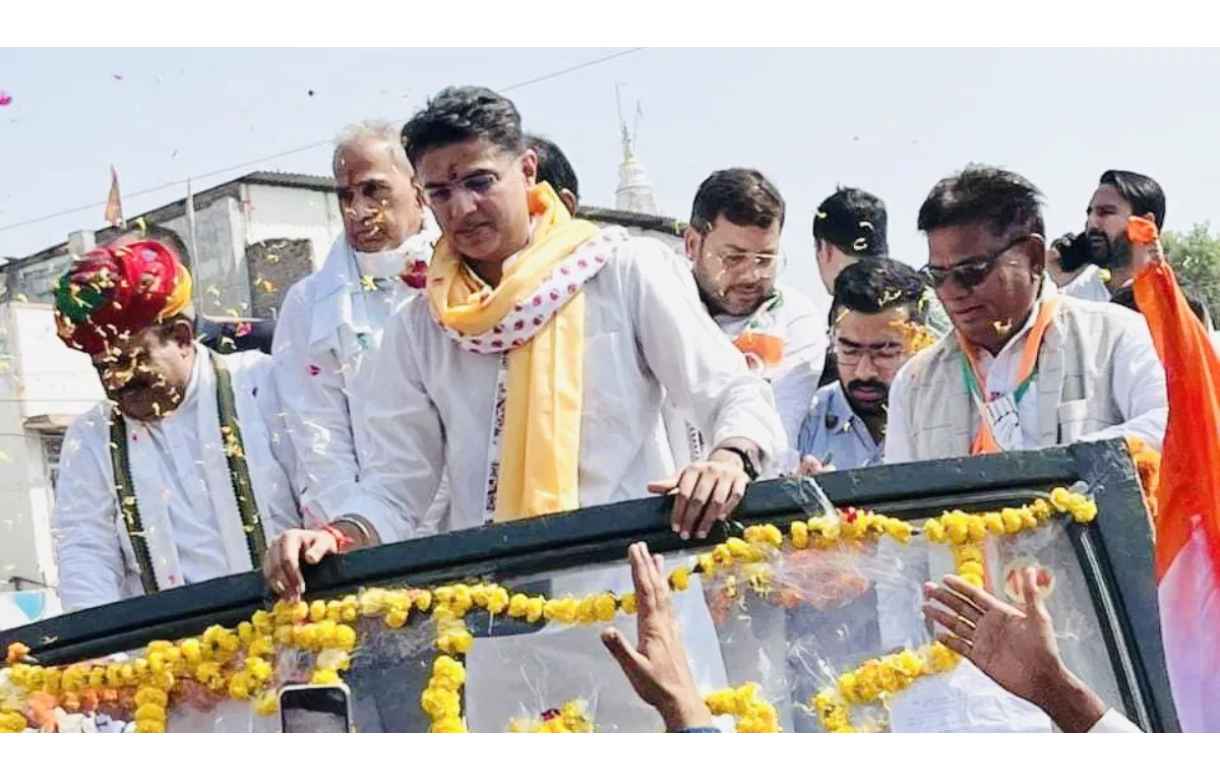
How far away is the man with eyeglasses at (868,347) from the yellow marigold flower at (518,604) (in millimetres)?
1392

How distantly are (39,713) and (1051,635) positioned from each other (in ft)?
5.57

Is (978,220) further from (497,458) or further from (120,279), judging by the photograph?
(120,279)

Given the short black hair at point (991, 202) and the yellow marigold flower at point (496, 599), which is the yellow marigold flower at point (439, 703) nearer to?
the yellow marigold flower at point (496, 599)

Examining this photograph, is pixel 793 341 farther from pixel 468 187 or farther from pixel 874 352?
pixel 468 187

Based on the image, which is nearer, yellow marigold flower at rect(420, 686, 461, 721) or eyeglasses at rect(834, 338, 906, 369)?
yellow marigold flower at rect(420, 686, 461, 721)

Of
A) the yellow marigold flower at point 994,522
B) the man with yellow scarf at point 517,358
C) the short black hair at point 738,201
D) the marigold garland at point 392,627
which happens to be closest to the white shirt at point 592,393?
the man with yellow scarf at point 517,358

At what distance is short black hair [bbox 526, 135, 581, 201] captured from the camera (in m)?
4.17

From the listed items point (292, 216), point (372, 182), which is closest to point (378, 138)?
point (372, 182)

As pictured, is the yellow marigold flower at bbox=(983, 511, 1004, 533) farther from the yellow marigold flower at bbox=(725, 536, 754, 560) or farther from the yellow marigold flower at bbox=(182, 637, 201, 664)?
the yellow marigold flower at bbox=(182, 637, 201, 664)

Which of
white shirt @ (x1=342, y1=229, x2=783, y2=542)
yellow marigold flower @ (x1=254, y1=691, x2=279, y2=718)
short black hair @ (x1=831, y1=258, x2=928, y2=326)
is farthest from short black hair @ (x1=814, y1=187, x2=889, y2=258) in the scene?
yellow marigold flower @ (x1=254, y1=691, x2=279, y2=718)

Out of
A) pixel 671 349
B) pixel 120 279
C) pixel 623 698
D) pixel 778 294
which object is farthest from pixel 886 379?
pixel 120 279

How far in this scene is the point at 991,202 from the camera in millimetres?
3512

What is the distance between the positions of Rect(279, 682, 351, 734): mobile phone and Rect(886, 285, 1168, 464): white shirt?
4.30 feet

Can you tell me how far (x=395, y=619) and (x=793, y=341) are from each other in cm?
192
